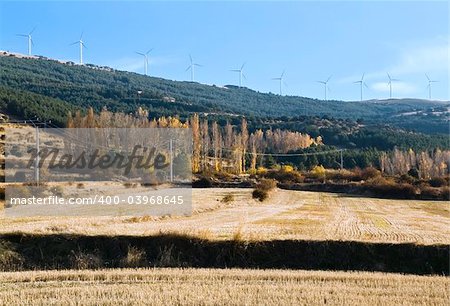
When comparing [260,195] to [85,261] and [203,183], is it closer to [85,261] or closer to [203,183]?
[203,183]

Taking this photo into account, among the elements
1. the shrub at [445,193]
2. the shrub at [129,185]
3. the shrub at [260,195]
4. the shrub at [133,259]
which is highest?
the shrub at [129,185]

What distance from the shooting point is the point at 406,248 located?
76.0ft

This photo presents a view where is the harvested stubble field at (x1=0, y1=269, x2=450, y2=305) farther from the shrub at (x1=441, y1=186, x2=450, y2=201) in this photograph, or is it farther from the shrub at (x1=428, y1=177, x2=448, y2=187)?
the shrub at (x1=428, y1=177, x2=448, y2=187)

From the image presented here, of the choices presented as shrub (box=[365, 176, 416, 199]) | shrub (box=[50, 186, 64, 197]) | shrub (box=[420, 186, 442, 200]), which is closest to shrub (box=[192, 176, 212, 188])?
shrub (box=[365, 176, 416, 199])

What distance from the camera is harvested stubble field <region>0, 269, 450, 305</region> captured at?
1361 cm

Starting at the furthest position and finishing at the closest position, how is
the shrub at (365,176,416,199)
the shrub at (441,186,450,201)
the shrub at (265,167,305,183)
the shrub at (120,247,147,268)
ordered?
the shrub at (265,167,305,183), the shrub at (365,176,416,199), the shrub at (441,186,450,201), the shrub at (120,247,147,268)

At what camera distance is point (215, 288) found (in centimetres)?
1511

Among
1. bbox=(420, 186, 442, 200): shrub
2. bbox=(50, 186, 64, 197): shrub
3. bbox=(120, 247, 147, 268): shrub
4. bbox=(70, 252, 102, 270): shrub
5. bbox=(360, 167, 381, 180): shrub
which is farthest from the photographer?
bbox=(360, 167, 381, 180): shrub

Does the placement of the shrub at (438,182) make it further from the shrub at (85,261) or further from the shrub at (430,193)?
the shrub at (85,261)

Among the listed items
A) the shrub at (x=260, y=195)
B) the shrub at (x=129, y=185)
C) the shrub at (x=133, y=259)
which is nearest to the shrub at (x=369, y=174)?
the shrub at (x=260, y=195)

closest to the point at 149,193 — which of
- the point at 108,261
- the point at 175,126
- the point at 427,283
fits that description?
the point at 108,261

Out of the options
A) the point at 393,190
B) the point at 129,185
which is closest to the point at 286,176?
the point at 393,190

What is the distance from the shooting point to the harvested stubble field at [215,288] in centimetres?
1361

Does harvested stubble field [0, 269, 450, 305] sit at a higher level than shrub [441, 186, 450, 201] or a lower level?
higher
